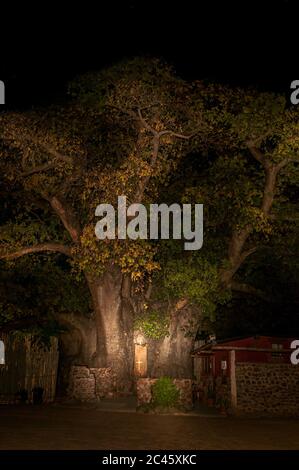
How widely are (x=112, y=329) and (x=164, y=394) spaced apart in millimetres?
5122

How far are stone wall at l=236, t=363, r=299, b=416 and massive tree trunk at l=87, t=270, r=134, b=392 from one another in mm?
5095

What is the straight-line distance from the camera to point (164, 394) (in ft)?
63.7

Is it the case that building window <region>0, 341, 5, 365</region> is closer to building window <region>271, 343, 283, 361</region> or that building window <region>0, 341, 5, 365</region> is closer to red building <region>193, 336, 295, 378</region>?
red building <region>193, 336, 295, 378</region>

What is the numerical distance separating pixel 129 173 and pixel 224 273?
563cm

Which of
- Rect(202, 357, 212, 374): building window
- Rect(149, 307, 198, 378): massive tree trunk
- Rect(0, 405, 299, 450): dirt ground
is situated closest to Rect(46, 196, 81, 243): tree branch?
Rect(149, 307, 198, 378): massive tree trunk

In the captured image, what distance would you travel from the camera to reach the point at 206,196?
22.1 metres

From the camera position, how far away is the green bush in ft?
63.7

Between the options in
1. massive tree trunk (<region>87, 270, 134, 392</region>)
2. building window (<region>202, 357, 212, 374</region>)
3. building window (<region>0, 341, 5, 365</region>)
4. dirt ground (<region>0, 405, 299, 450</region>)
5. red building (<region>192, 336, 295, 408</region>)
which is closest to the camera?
dirt ground (<region>0, 405, 299, 450</region>)

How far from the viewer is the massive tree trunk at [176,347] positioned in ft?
78.2

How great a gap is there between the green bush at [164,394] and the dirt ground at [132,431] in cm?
87

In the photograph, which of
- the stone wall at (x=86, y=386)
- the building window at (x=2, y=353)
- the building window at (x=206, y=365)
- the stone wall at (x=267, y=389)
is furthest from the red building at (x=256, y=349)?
the building window at (x=2, y=353)

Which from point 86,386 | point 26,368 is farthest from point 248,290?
point 26,368

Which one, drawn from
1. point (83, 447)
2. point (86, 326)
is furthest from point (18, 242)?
point (83, 447)

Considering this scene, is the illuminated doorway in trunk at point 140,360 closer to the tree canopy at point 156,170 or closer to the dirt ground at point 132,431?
the tree canopy at point 156,170
